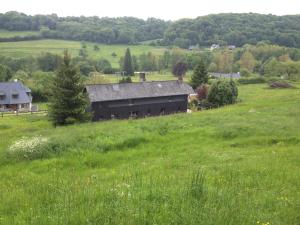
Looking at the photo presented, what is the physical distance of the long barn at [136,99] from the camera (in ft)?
153

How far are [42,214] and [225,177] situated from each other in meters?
6.53

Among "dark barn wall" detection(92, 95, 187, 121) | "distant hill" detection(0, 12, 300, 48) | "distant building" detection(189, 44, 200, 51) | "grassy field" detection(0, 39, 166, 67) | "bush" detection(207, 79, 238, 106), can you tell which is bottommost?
"dark barn wall" detection(92, 95, 187, 121)

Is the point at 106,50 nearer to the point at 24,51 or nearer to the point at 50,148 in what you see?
the point at 24,51

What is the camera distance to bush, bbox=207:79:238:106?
52.7 meters

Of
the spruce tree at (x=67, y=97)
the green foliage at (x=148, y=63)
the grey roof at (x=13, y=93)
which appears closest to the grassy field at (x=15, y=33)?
the green foliage at (x=148, y=63)

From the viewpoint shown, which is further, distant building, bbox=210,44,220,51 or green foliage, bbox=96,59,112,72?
distant building, bbox=210,44,220,51

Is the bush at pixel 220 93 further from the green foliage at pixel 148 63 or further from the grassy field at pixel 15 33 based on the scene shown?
the grassy field at pixel 15 33

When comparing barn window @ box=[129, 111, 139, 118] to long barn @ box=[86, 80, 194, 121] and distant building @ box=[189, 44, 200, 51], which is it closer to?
long barn @ box=[86, 80, 194, 121]

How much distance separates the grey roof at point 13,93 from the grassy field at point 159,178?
4438 centimetres

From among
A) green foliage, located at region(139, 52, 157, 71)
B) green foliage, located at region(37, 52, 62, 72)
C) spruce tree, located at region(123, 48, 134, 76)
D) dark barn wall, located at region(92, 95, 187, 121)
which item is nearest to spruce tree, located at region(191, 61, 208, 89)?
dark barn wall, located at region(92, 95, 187, 121)

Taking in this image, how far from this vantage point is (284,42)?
172 meters

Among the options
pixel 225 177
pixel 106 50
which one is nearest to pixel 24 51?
pixel 106 50

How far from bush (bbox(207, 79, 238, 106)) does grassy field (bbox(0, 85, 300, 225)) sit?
79.7 feet

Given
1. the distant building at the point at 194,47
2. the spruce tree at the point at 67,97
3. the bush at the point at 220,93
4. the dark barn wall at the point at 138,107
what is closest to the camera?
the spruce tree at the point at 67,97
